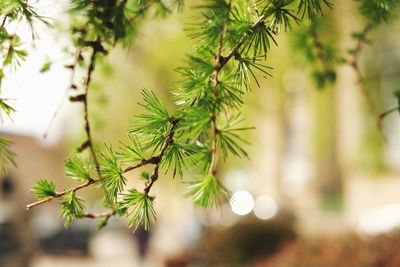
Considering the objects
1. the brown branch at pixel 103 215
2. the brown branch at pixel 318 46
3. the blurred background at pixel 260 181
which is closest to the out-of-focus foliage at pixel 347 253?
the blurred background at pixel 260 181

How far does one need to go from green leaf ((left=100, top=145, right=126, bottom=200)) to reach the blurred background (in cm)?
36

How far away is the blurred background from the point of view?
5496mm

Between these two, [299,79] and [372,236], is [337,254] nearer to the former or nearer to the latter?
[372,236]

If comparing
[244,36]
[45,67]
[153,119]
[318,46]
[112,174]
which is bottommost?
[112,174]

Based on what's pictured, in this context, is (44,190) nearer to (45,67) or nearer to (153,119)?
(153,119)

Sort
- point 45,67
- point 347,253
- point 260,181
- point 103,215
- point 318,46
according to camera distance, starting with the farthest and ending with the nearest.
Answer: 1. point 260,181
2. point 347,253
3. point 318,46
4. point 45,67
5. point 103,215

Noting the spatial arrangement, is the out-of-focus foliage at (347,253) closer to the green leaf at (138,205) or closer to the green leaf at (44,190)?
the green leaf at (138,205)

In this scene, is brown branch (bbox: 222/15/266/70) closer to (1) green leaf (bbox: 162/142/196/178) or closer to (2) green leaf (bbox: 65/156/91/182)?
(1) green leaf (bbox: 162/142/196/178)

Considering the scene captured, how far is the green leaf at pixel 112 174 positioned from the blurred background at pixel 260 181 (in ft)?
1.19

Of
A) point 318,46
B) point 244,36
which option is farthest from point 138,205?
point 318,46

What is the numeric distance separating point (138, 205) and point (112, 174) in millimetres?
107

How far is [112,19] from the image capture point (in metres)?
1.39

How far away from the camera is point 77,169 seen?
1.31 m

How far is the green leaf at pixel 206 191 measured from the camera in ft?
3.83
